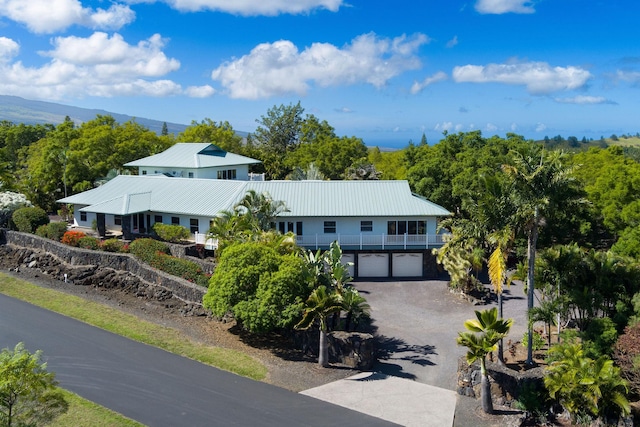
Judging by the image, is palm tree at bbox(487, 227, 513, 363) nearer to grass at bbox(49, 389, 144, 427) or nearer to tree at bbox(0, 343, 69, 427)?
grass at bbox(49, 389, 144, 427)

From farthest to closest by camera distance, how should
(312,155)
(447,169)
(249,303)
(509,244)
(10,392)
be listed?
(312,155) → (447,169) → (249,303) → (509,244) → (10,392)

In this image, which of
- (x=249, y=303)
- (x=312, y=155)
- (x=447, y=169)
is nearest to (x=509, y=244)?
(x=249, y=303)

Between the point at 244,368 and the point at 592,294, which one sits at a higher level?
the point at 592,294

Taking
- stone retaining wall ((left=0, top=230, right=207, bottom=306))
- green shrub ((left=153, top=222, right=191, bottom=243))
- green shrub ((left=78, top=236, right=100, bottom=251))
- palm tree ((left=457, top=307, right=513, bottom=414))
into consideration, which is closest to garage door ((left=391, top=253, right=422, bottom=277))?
stone retaining wall ((left=0, top=230, right=207, bottom=306))

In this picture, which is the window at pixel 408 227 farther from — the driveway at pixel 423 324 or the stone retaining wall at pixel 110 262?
the stone retaining wall at pixel 110 262

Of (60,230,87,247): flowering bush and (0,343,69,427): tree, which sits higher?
(60,230,87,247): flowering bush

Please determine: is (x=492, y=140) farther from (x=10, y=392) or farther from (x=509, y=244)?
(x=10, y=392)

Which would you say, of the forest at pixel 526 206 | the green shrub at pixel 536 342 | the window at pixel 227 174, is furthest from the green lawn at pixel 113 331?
the window at pixel 227 174
